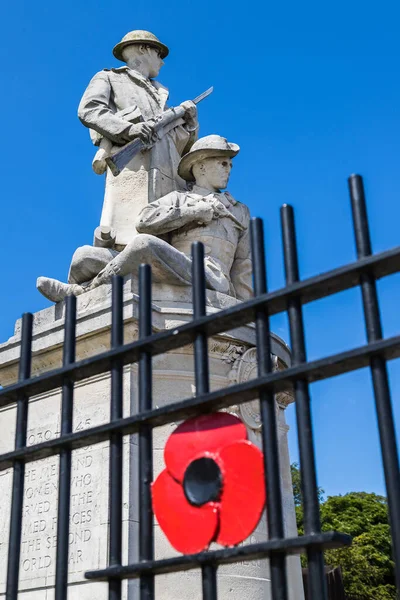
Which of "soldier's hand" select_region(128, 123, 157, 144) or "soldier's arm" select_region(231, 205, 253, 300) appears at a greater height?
"soldier's hand" select_region(128, 123, 157, 144)

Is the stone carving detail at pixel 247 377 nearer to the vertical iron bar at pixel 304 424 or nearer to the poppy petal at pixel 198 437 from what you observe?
the poppy petal at pixel 198 437

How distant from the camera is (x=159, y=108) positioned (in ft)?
27.7

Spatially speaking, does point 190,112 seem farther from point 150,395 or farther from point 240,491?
point 240,491

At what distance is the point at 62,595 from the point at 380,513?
34275mm

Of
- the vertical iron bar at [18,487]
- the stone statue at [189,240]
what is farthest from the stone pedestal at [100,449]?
the vertical iron bar at [18,487]

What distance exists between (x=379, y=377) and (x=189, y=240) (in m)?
5.26

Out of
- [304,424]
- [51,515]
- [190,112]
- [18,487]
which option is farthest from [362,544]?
[304,424]

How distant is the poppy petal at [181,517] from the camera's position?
7.20 ft

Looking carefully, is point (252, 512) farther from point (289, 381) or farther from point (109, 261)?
point (109, 261)

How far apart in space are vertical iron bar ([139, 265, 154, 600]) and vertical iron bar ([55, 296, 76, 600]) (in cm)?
28

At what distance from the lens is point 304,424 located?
2129 mm

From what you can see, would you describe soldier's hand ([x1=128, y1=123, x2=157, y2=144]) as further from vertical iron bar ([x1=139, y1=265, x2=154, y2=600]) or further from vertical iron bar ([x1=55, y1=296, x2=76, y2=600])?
vertical iron bar ([x1=139, y1=265, x2=154, y2=600])

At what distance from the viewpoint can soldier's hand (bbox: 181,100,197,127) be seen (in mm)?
8336

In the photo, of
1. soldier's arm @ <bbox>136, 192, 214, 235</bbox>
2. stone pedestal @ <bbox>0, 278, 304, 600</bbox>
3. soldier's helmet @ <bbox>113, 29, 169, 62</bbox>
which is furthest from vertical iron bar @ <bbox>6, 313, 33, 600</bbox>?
soldier's helmet @ <bbox>113, 29, 169, 62</bbox>
